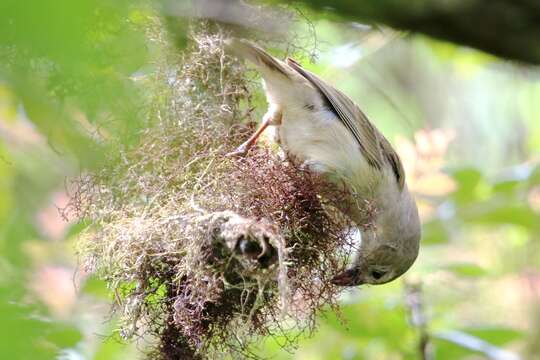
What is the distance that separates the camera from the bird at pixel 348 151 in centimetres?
374

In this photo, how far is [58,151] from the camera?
2.50 meters

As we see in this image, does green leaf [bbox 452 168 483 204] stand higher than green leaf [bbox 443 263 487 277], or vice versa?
green leaf [bbox 452 168 483 204]

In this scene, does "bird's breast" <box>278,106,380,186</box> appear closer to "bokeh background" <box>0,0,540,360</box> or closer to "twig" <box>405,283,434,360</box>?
"bokeh background" <box>0,0,540,360</box>

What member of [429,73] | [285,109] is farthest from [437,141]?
[429,73]

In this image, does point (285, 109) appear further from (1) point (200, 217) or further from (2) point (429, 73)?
(2) point (429, 73)

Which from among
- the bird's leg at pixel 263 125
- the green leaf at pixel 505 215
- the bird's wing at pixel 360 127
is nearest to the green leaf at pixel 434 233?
the green leaf at pixel 505 215

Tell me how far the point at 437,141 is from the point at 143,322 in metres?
2.53

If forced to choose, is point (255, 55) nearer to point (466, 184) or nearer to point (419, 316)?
point (419, 316)

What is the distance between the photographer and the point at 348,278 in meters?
3.40

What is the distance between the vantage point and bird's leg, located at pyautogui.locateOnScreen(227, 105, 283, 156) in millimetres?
3262

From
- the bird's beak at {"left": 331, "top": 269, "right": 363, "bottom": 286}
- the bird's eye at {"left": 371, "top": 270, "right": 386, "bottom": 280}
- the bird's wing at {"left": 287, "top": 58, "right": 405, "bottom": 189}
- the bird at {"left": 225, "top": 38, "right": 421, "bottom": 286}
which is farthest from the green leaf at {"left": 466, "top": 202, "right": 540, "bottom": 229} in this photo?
the bird's beak at {"left": 331, "top": 269, "right": 363, "bottom": 286}

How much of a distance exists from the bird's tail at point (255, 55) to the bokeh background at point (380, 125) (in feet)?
0.58

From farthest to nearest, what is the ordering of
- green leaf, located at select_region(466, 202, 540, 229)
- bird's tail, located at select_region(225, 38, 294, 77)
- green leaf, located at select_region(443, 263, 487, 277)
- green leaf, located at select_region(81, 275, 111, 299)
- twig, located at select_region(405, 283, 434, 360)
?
green leaf, located at select_region(466, 202, 540, 229), green leaf, located at select_region(443, 263, 487, 277), twig, located at select_region(405, 283, 434, 360), bird's tail, located at select_region(225, 38, 294, 77), green leaf, located at select_region(81, 275, 111, 299)

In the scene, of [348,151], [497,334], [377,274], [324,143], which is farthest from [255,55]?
[497,334]
